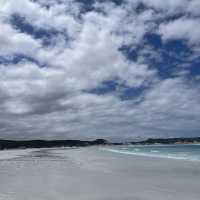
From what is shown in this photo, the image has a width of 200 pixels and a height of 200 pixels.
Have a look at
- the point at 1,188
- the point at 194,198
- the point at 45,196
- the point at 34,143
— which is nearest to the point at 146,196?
the point at 194,198

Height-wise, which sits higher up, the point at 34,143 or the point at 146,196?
→ the point at 34,143

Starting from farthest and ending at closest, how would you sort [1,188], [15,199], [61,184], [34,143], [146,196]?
[34,143] → [61,184] → [1,188] → [146,196] → [15,199]

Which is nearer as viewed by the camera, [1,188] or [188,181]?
[1,188]

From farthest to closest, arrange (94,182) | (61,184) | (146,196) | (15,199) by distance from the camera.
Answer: (94,182), (61,184), (146,196), (15,199)

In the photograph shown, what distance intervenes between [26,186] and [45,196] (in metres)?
2.53

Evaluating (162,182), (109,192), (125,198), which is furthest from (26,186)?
(162,182)

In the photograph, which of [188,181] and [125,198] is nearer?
[125,198]

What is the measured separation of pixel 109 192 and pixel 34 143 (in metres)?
195

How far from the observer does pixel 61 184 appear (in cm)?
1317

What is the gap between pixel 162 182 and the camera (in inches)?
547

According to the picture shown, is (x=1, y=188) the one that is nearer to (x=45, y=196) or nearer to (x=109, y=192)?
(x=45, y=196)

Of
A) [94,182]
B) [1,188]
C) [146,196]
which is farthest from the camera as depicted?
[94,182]

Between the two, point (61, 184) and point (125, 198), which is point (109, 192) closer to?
point (125, 198)

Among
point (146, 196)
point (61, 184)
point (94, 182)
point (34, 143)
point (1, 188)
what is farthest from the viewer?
point (34, 143)
